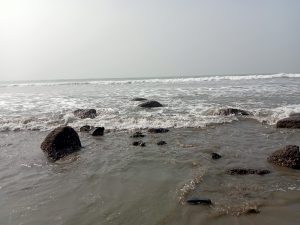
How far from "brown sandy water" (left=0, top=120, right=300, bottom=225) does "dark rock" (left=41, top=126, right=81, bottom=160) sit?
316 millimetres

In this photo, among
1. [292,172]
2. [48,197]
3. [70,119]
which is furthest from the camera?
[70,119]

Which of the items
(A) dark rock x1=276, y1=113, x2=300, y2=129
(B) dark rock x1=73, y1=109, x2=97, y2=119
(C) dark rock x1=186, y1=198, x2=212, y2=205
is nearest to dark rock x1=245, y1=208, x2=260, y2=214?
(C) dark rock x1=186, y1=198, x2=212, y2=205

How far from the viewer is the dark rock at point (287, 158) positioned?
305 inches

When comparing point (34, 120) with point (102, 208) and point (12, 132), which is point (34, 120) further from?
point (102, 208)

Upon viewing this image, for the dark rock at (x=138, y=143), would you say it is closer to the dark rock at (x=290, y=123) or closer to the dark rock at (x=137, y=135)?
the dark rock at (x=137, y=135)

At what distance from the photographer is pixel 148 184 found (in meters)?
7.00

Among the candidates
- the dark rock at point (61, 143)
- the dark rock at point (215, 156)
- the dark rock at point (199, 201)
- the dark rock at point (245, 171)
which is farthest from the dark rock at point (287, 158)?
the dark rock at point (61, 143)

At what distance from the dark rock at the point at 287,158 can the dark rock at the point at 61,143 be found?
18.1 feet

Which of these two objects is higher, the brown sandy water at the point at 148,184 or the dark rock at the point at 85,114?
the brown sandy water at the point at 148,184

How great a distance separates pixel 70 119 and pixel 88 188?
964 centimetres

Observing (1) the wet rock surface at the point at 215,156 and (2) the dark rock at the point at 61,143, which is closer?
(1) the wet rock surface at the point at 215,156

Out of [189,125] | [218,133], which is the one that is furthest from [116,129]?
[218,133]

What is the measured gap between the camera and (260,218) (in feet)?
17.4

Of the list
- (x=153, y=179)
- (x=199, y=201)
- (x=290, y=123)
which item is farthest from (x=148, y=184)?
(x=290, y=123)
